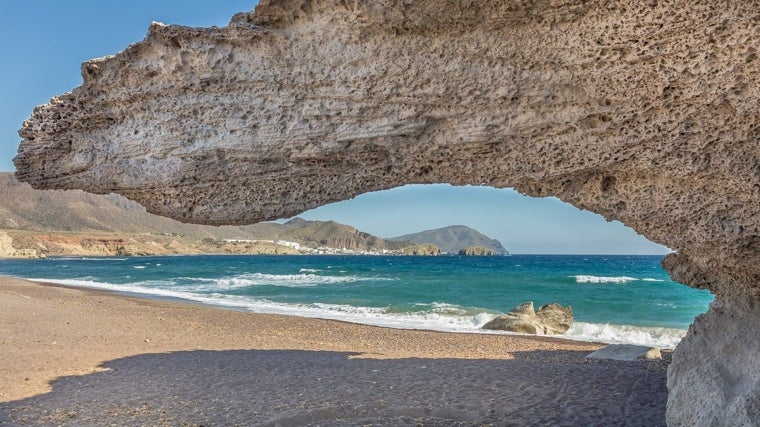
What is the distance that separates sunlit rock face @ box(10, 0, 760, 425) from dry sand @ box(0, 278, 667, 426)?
2.20 metres

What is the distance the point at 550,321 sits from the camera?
1961cm

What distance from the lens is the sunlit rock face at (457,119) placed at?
4098mm

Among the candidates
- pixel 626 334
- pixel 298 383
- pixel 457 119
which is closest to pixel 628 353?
pixel 298 383

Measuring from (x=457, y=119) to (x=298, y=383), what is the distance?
5.02 m

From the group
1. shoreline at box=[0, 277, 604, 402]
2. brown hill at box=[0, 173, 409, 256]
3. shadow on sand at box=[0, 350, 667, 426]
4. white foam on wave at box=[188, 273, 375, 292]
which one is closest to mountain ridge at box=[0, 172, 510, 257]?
brown hill at box=[0, 173, 409, 256]

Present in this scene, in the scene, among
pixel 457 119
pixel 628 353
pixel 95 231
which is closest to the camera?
pixel 457 119

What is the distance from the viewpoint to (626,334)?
60.5ft

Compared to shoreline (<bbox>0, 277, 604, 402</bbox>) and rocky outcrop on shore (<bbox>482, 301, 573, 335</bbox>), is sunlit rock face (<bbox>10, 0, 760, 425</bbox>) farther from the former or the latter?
rocky outcrop on shore (<bbox>482, 301, 573, 335</bbox>)

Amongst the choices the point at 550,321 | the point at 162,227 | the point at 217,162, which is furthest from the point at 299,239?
the point at 217,162

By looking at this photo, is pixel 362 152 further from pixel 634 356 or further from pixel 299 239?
pixel 299 239

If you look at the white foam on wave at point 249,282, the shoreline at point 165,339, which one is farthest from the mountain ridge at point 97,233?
the shoreline at point 165,339

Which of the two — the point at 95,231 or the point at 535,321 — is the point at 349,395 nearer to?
the point at 535,321

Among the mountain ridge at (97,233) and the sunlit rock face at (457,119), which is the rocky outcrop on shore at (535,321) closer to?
the sunlit rock face at (457,119)

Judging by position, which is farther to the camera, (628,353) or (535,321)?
(535,321)
